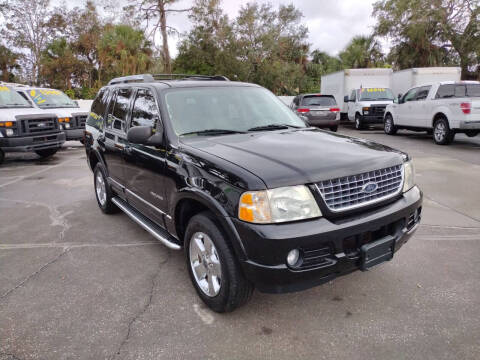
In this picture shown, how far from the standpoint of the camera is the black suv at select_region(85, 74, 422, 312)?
2.45 metres

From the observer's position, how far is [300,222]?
2.46m

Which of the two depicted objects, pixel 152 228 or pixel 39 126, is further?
pixel 39 126

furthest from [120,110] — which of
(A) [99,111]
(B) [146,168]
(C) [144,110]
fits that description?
(B) [146,168]

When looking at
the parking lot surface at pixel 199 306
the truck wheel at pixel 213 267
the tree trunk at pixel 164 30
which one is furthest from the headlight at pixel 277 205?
the tree trunk at pixel 164 30

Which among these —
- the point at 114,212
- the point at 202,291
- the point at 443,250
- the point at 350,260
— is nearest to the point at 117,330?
the point at 202,291

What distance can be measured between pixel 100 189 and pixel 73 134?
7783 mm

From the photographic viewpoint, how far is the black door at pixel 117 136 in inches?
172

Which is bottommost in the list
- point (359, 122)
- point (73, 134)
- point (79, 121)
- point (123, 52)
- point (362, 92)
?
point (359, 122)

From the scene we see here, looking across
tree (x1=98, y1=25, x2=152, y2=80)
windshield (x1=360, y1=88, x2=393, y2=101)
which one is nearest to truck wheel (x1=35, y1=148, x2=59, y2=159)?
windshield (x1=360, y1=88, x2=393, y2=101)

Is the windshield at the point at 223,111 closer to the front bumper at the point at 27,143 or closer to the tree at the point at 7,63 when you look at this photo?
the front bumper at the point at 27,143

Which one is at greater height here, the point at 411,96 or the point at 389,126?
the point at 411,96

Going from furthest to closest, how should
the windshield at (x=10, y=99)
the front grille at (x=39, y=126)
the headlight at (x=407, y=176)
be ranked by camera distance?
the windshield at (x=10, y=99), the front grille at (x=39, y=126), the headlight at (x=407, y=176)

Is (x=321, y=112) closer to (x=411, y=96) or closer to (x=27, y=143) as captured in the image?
(x=411, y=96)

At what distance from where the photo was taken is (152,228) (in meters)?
3.80
